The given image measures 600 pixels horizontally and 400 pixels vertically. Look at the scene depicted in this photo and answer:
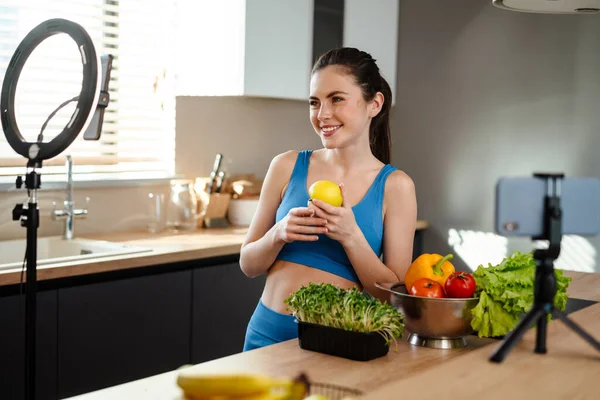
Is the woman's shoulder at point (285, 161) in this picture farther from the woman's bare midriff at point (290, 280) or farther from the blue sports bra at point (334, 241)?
the woman's bare midriff at point (290, 280)

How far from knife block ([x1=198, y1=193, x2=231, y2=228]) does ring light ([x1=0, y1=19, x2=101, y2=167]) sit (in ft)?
5.86

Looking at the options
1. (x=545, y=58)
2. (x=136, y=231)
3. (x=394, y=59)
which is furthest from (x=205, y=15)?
(x=545, y=58)

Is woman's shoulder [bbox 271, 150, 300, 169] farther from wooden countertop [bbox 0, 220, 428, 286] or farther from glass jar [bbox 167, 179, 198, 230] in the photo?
glass jar [bbox 167, 179, 198, 230]

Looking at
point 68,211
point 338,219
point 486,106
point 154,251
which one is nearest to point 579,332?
point 338,219

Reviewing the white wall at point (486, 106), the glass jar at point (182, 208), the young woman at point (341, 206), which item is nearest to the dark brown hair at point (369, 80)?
the young woman at point (341, 206)

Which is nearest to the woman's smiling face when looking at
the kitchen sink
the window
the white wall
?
the kitchen sink

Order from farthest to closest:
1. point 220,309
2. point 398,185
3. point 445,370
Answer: point 220,309, point 398,185, point 445,370

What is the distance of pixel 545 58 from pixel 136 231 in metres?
2.37

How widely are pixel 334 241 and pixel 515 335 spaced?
102 cm

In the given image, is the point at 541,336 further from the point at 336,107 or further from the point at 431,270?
the point at 336,107

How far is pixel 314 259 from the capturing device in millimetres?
2133

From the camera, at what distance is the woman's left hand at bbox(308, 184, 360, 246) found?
195cm

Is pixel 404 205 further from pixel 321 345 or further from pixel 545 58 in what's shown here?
pixel 545 58

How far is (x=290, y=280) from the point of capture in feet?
6.98
